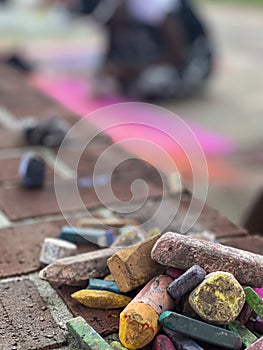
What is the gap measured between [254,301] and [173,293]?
0.13m

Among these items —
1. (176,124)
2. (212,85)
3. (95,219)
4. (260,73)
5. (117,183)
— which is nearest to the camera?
(95,219)

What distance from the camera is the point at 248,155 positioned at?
4.43 meters

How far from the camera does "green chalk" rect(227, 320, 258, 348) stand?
3.53 feet

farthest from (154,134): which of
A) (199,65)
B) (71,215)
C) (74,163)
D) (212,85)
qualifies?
(71,215)

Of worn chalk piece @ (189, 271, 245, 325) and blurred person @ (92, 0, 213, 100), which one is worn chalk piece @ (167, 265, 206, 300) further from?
blurred person @ (92, 0, 213, 100)

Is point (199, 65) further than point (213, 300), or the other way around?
point (199, 65)

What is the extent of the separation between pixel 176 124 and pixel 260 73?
282cm

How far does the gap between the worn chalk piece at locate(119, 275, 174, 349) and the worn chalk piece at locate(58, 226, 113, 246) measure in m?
0.32

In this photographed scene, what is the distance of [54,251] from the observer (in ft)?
4.46

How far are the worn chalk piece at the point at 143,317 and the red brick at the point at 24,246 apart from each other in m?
0.32

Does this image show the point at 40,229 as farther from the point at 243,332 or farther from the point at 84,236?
the point at 243,332

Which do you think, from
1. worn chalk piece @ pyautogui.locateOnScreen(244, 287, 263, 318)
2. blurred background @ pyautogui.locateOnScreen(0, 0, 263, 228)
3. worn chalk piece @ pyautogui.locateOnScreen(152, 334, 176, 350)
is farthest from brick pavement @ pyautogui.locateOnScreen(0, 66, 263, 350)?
blurred background @ pyautogui.locateOnScreen(0, 0, 263, 228)

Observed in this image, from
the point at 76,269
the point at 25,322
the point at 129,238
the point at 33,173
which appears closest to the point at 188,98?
the point at 33,173

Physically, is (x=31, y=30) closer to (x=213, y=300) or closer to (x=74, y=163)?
(x=74, y=163)
